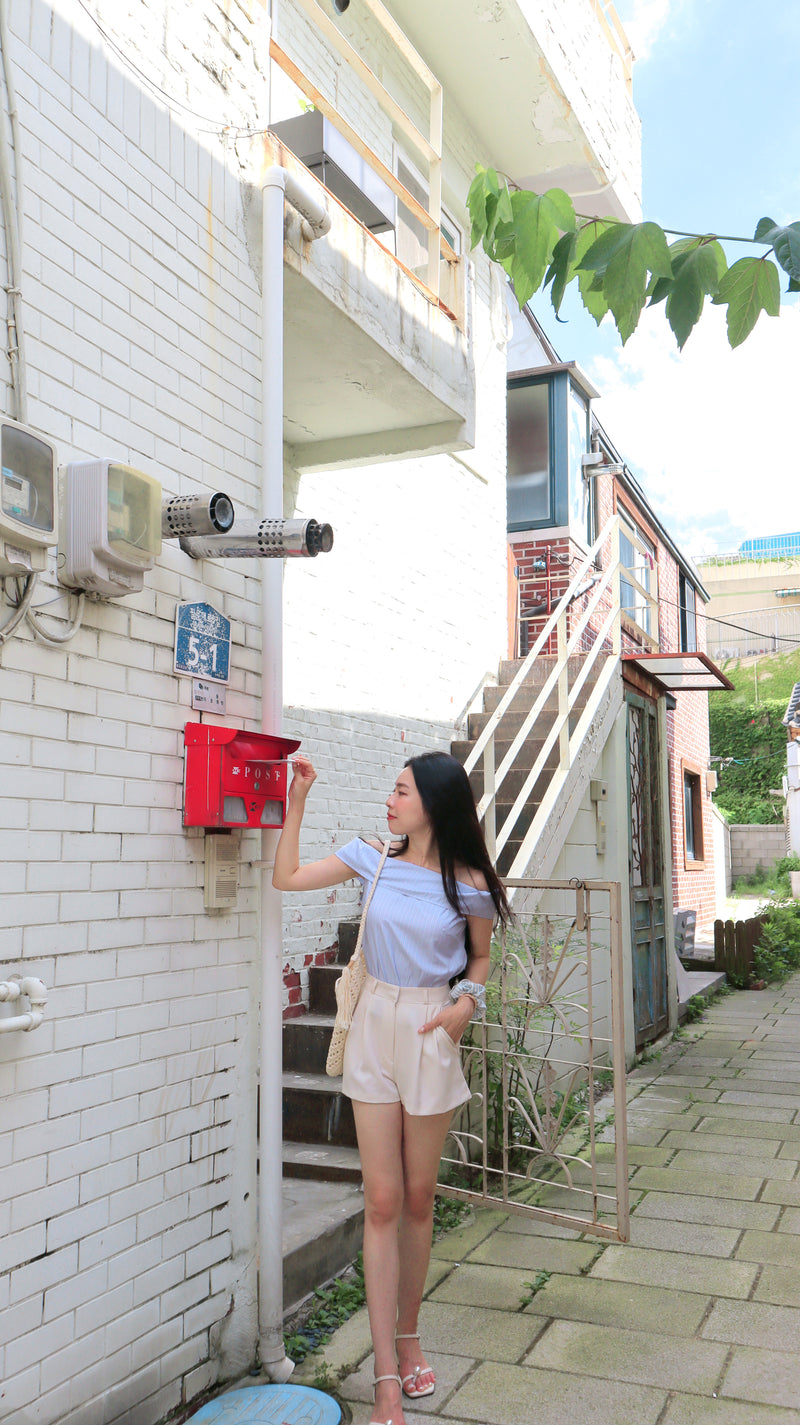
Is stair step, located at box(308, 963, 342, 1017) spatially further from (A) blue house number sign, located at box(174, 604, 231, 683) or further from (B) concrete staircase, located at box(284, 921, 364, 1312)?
(A) blue house number sign, located at box(174, 604, 231, 683)

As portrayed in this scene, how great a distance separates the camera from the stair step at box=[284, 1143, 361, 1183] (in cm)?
420

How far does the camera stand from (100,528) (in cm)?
256

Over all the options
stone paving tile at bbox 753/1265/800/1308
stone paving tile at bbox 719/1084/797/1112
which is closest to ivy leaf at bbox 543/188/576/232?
stone paving tile at bbox 753/1265/800/1308

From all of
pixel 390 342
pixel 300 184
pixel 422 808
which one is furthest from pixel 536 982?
pixel 300 184

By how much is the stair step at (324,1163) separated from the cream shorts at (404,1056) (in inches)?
55.7

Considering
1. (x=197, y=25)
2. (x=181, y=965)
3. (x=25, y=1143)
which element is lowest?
(x=25, y=1143)

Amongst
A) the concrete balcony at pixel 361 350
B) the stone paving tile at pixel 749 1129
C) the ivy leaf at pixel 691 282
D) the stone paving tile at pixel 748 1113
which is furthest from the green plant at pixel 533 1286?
the concrete balcony at pixel 361 350

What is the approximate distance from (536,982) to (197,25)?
3610 millimetres

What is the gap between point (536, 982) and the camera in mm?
4426

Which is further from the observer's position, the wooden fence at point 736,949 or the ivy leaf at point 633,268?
the wooden fence at point 736,949

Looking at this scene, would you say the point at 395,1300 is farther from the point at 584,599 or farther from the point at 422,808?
the point at 584,599

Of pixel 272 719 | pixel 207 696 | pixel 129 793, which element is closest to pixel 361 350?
pixel 272 719

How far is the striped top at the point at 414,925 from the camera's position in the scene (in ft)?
9.81

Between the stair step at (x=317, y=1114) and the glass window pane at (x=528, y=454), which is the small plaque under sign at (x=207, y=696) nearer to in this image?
the stair step at (x=317, y=1114)
